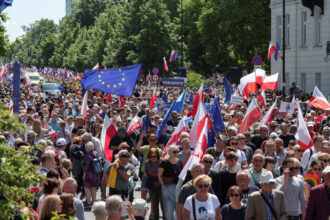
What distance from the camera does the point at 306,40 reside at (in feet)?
136

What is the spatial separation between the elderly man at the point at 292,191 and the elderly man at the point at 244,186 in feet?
2.13

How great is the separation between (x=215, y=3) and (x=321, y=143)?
1809 inches

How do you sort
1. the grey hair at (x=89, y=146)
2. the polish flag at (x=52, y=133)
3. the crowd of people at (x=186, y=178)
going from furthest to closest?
the polish flag at (x=52, y=133) < the grey hair at (x=89, y=146) < the crowd of people at (x=186, y=178)

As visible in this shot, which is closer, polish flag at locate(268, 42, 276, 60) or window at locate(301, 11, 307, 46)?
polish flag at locate(268, 42, 276, 60)

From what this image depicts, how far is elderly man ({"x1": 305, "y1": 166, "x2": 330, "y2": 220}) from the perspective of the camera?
856cm

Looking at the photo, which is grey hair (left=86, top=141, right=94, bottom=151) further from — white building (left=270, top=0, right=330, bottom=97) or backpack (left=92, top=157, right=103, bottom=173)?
white building (left=270, top=0, right=330, bottom=97)

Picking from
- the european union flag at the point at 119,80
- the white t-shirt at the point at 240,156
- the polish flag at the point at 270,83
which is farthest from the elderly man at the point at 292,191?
the polish flag at the point at 270,83

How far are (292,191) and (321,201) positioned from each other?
81cm

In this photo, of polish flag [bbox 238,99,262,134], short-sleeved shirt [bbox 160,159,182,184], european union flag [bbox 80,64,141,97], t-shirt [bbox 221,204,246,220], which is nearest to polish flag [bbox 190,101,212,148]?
short-sleeved shirt [bbox 160,159,182,184]

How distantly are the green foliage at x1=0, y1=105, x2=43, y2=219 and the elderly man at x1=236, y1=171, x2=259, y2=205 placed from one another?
11.9 ft

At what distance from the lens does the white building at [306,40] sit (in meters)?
38.2

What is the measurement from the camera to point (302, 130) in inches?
539

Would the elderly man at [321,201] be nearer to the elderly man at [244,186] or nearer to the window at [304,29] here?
the elderly man at [244,186]

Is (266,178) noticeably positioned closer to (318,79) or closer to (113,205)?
(113,205)
